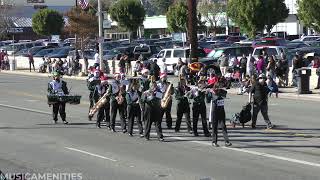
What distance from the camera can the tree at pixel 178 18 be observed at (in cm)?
7162

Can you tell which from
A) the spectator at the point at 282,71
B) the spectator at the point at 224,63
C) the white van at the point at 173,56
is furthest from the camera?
the white van at the point at 173,56

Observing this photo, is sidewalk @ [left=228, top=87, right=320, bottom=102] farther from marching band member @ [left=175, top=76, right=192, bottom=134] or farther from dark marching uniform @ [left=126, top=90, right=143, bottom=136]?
dark marching uniform @ [left=126, top=90, right=143, bottom=136]

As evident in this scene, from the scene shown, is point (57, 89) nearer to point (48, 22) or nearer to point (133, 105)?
point (133, 105)

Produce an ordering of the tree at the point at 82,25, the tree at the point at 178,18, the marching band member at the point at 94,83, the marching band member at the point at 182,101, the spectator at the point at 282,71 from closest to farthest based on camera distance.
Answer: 1. the marching band member at the point at 182,101
2. the marching band member at the point at 94,83
3. the spectator at the point at 282,71
4. the tree at the point at 82,25
5. the tree at the point at 178,18

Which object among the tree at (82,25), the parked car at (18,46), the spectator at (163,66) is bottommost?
the spectator at (163,66)

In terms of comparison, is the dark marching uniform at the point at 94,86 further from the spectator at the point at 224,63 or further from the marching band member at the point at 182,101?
the spectator at the point at 224,63

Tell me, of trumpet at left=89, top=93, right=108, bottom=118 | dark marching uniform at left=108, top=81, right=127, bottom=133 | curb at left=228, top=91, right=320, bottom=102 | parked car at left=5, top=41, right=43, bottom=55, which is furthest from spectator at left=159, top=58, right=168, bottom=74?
parked car at left=5, top=41, right=43, bottom=55

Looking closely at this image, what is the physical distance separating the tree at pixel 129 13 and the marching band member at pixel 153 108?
58330 millimetres

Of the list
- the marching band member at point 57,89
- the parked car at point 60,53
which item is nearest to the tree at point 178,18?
the parked car at point 60,53

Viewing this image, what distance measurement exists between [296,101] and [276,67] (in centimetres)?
488

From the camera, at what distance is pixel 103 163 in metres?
13.4

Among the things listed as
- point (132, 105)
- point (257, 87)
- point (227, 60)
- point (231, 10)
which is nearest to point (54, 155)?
point (132, 105)

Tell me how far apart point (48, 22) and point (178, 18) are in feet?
62.7

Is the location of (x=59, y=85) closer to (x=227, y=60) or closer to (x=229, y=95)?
(x=229, y=95)
